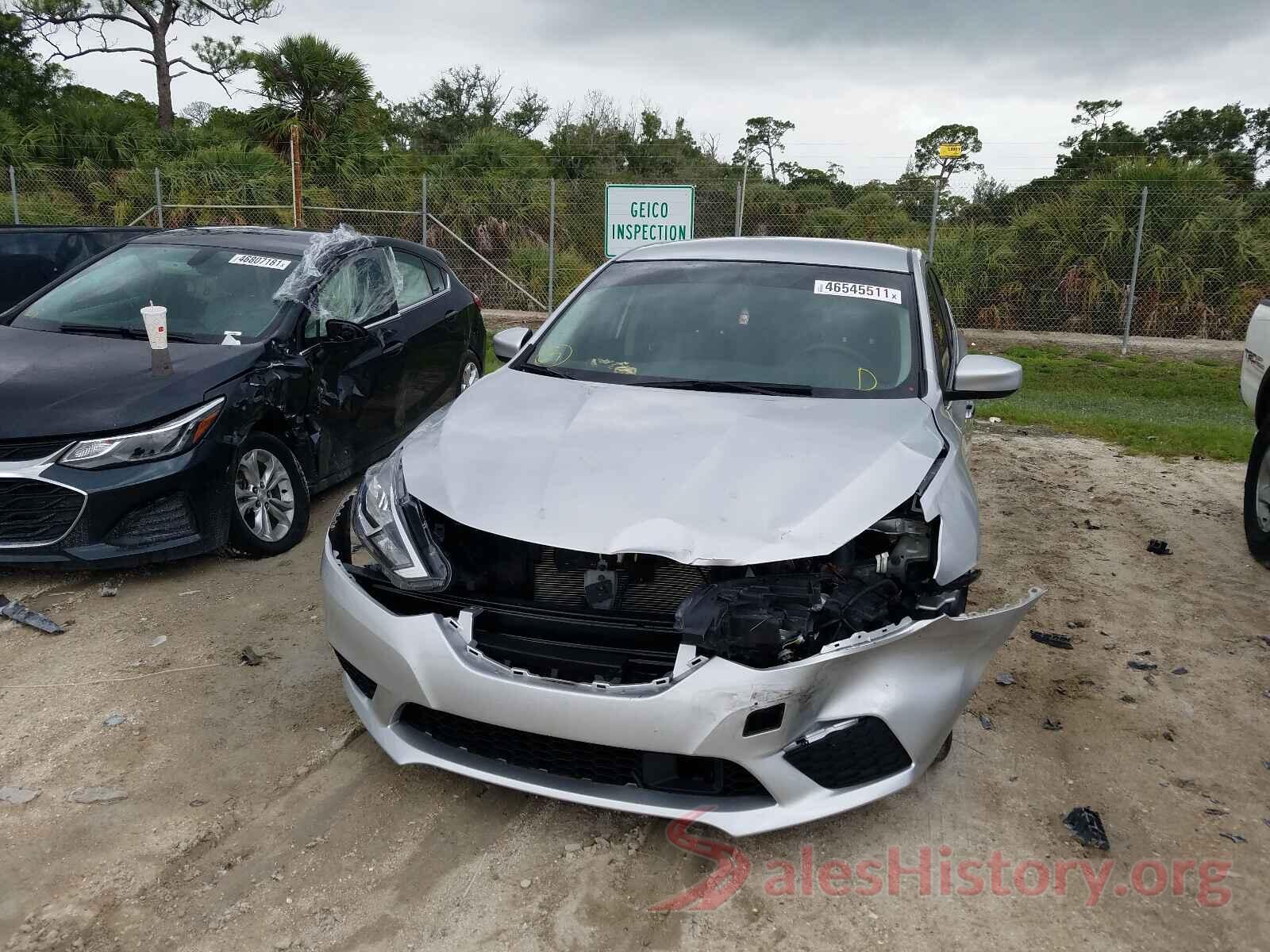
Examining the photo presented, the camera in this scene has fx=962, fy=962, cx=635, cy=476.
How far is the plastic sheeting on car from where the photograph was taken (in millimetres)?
5301

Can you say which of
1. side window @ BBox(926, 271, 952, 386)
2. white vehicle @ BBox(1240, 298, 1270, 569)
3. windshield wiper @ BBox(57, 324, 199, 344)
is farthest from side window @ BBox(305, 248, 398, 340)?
white vehicle @ BBox(1240, 298, 1270, 569)

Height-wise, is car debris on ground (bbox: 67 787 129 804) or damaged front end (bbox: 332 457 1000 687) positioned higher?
damaged front end (bbox: 332 457 1000 687)

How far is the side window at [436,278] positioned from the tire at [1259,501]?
5109mm

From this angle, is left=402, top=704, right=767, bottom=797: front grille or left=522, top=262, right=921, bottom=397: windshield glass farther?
left=522, top=262, right=921, bottom=397: windshield glass

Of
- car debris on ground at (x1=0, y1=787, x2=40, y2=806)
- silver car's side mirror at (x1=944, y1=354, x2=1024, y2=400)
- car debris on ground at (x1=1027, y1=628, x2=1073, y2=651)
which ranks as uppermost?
silver car's side mirror at (x1=944, y1=354, x2=1024, y2=400)

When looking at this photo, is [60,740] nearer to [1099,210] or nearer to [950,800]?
[950,800]

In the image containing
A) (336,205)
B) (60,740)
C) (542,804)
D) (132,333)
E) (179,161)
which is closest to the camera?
(542,804)

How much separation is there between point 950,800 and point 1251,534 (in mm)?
3295

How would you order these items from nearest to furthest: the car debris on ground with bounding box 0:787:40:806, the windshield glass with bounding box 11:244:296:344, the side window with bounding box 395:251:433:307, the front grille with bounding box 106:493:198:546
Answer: the car debris on ground with bounding box 0:787:40:806
the front grille with bounding box 106:493:198:546
the windshield glass with bounding box 11:244:296:344
the side window with bounding box 395:251:433:307

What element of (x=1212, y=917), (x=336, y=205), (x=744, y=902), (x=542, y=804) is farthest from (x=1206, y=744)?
(x=336, y=205)

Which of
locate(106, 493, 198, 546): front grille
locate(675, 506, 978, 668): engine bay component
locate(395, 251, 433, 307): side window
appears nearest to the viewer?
locate(675, 506, 978, 668): engine bay component

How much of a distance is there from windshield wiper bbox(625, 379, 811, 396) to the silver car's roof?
948mm

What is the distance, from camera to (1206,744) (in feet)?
10.9
